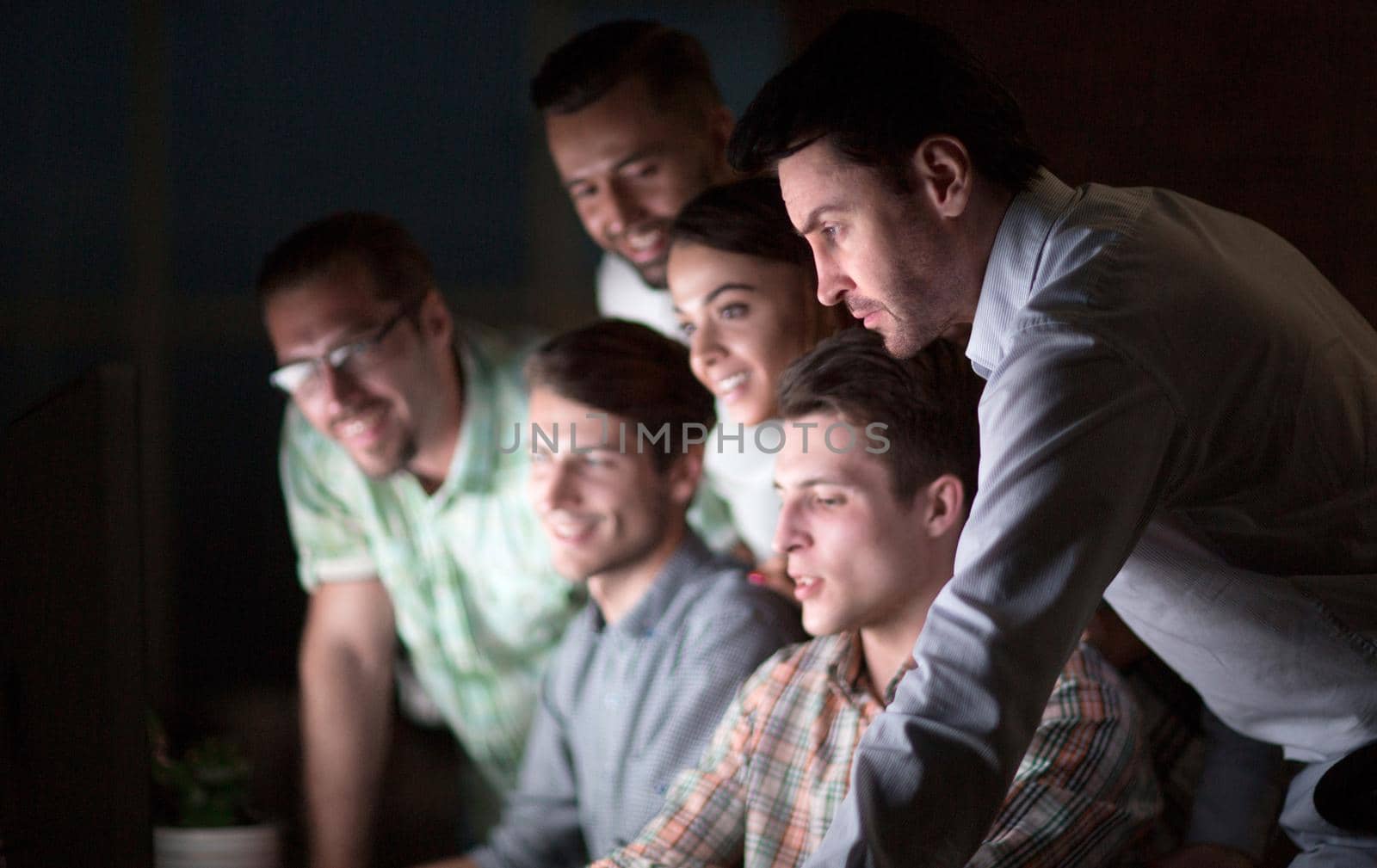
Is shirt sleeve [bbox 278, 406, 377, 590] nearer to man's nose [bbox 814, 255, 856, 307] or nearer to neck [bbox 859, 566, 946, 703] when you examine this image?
neck [bbox 859, 566, 946, 703]

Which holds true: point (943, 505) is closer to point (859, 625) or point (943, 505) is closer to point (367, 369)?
point (859, 625)

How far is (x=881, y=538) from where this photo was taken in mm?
1237

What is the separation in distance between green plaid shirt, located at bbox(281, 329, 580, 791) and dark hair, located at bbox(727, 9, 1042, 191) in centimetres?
96

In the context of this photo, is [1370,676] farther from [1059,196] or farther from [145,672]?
[145,672]

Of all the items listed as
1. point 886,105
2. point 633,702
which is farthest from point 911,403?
point 633,702

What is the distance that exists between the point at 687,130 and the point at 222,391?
2012mm

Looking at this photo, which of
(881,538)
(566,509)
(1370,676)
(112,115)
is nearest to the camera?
(1370,676)

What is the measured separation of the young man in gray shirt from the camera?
1545 millimetres

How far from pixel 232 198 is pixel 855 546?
98.6 inches

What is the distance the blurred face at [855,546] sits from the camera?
124 cm

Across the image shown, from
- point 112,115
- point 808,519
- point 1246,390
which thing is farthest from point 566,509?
point 112,115

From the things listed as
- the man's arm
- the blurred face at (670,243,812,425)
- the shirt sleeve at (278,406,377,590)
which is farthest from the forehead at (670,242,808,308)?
the man's arm

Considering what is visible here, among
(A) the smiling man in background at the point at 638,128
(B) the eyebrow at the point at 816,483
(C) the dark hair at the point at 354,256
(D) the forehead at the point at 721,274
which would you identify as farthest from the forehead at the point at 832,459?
(C) the dark hair at the point at 354,256

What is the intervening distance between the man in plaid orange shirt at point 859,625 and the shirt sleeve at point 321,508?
2.78 ft
